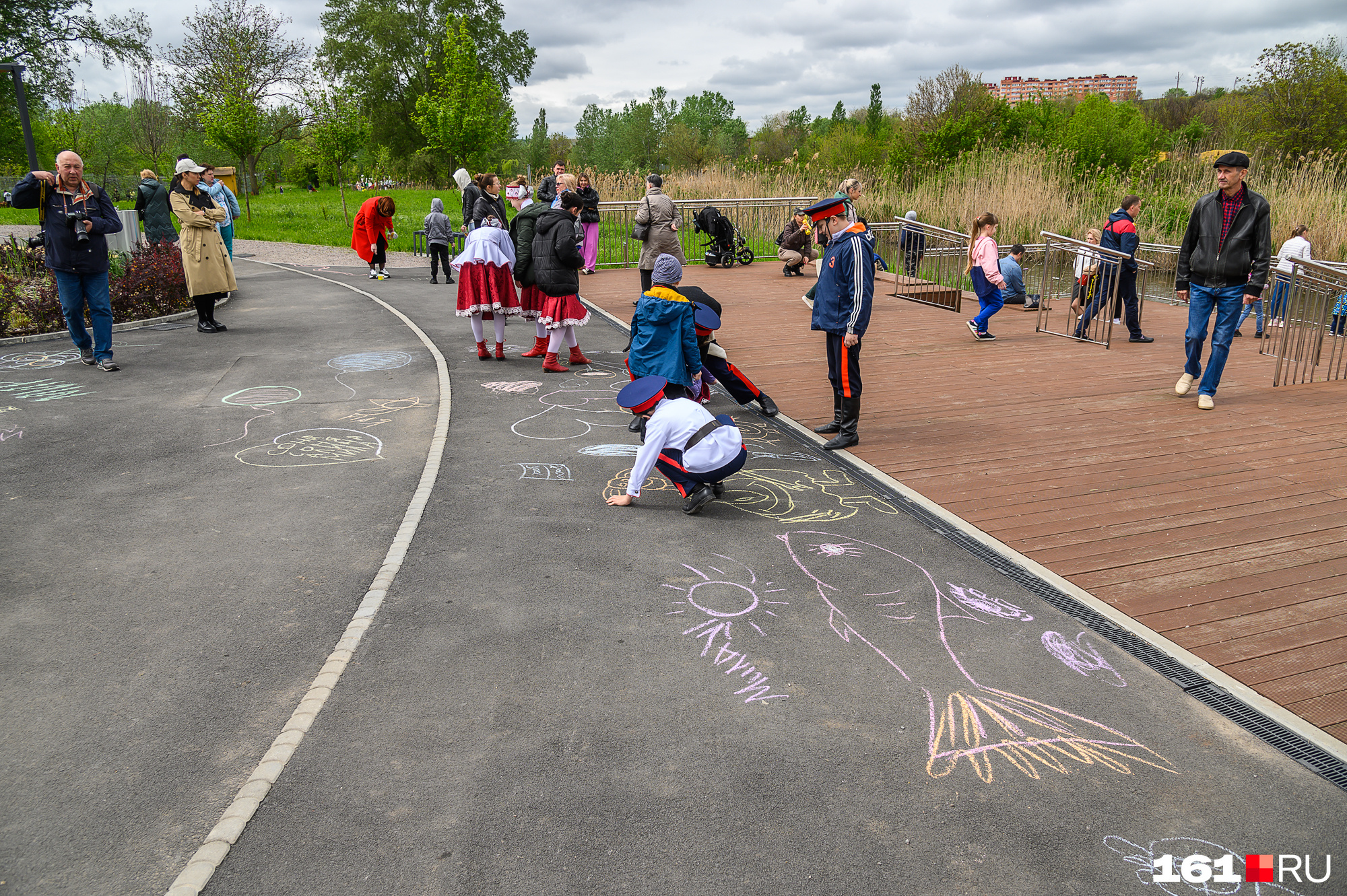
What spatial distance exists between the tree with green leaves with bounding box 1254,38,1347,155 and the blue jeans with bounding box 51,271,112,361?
1197 inches

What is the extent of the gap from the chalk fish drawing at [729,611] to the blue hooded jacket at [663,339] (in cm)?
200

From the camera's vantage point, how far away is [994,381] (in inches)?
352

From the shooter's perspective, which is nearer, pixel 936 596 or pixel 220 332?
pixel 936 596

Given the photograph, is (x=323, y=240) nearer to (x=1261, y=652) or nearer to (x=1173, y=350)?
(x=1173, y=350)

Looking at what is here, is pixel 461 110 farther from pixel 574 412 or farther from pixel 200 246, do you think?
pixel 574 412

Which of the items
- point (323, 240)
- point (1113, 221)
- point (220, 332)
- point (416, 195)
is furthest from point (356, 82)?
point (1113, 221)

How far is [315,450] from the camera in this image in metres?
6.74

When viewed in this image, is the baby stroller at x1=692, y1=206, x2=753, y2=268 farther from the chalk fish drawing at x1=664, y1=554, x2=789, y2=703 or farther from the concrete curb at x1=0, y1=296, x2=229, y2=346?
the chalk fish drawing at x1=664, y1=554, x2=789, y2=703

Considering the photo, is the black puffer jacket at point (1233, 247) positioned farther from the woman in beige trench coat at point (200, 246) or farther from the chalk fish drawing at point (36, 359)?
the chalk fish drawing at point (36, 359)

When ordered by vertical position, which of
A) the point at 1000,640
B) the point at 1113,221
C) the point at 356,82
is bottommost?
the point at 1000,640

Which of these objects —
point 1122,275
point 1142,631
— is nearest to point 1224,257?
point 1122,275

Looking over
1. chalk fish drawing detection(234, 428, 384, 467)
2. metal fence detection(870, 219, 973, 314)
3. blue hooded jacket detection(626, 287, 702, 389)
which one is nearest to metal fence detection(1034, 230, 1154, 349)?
metal fence detection(870, 219, 973, 314)

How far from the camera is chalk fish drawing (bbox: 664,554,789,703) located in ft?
11.9

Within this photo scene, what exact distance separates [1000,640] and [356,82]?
6722 centimetres
